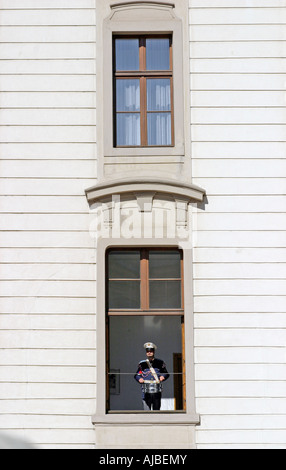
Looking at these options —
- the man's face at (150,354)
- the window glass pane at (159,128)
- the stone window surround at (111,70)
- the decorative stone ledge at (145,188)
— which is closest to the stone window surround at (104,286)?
the decorative stone ledge at (145,188)

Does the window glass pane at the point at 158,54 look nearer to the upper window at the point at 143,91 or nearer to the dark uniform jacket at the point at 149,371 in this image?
the upper window at the point at 143,91

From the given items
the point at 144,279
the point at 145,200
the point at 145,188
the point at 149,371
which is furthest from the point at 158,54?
the point at 149,371

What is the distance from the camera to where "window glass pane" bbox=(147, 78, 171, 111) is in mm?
12594

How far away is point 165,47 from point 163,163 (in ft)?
6.10

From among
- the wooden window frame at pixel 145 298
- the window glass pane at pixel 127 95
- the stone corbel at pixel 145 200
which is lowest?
the wooden window frame at pixel 145 298

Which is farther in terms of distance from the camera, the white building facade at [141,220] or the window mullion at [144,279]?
the window mullion at [144,279]

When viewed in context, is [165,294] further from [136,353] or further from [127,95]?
[127,95]

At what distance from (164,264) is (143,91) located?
2635 mm

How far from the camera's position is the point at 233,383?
37.7 ft

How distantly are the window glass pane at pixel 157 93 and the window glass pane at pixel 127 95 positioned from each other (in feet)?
0.59

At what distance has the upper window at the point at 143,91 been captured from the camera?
12516 mm

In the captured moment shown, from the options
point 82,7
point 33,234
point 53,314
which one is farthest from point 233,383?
point 82,7

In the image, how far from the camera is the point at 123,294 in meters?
12.0

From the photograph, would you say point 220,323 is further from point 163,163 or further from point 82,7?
point 82,7
